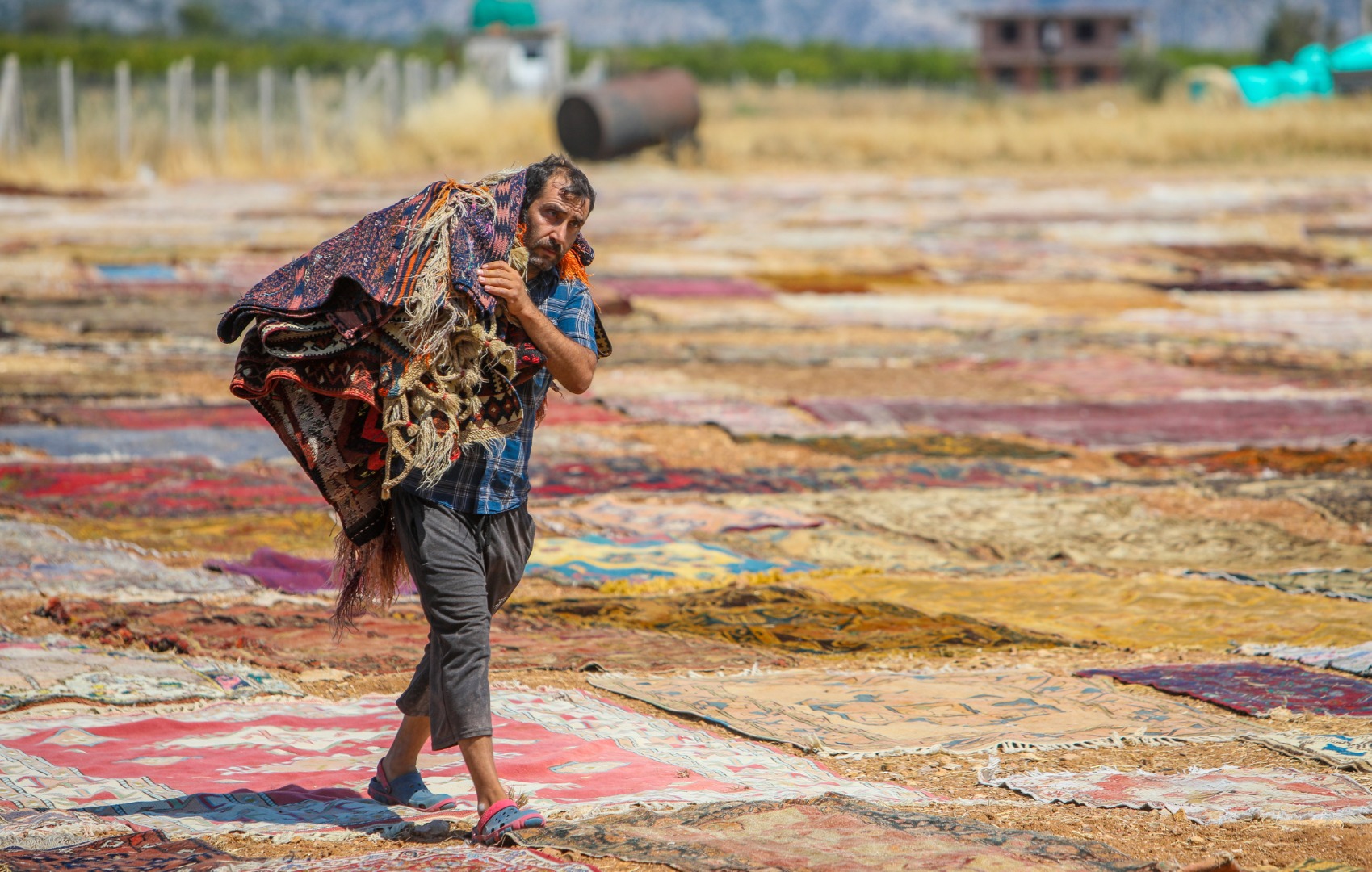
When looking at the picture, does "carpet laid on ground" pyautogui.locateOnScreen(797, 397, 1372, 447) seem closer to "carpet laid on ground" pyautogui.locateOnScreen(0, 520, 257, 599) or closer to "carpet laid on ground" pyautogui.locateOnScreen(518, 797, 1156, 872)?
"carpet laid on ground" pyautogui.locateOnScreen(0, 520, 257, 599)

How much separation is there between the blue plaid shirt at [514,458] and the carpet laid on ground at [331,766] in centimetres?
80

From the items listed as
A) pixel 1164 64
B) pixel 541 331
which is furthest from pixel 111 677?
pixel 1164 64

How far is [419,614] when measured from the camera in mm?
6160

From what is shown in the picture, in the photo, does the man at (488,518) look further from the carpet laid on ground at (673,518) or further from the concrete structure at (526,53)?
the concrete structure at (526,53)

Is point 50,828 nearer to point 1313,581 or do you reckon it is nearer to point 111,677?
point 111,677

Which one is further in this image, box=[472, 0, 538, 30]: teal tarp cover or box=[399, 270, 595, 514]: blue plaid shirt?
box=[472, 0, 538, 30]: teal tarp cover

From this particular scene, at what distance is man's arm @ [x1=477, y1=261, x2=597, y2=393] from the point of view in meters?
3.68

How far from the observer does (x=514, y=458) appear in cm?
387

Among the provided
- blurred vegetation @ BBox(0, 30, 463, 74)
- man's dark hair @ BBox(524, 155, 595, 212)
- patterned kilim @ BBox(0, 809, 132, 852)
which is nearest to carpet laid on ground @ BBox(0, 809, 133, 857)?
patterned kilim @ BBox(0, 809, 132, 852)

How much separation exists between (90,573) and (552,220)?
3562 millimetres

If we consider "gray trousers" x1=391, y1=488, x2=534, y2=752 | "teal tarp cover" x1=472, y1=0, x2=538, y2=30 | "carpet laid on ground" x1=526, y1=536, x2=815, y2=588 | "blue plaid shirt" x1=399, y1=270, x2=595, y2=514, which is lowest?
"carpet laid on ground" x1=526, y1=536, x2=815, y2=588

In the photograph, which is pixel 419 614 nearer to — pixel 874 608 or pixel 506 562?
pixel 874 608

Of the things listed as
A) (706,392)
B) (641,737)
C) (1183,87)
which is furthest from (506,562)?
(1183,87)

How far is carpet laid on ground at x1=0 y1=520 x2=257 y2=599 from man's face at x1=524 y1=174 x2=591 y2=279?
3.08 meters
